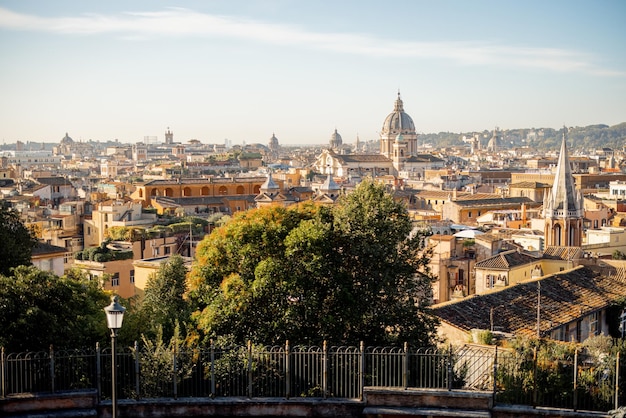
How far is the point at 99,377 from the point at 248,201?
2033 inches

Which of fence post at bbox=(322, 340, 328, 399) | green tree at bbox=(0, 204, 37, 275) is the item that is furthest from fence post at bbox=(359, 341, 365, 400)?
green tree at bbox=(0, 204, 37, 275)

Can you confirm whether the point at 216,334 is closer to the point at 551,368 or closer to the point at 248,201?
the point at 551,368

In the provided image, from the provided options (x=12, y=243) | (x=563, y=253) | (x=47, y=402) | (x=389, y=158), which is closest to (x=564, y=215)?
Answer: (x=563, y=253)

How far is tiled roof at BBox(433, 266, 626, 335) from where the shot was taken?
790 inches

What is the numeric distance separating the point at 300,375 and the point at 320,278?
8.41 ft

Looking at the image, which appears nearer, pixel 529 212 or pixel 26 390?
pixel 26 390

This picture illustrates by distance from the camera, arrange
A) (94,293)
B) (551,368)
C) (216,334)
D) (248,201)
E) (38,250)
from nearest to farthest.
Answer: (551,368)
(216,334)
(94,293)
(38,250)
(248,201)

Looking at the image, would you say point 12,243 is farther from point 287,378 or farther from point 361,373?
point 361,373

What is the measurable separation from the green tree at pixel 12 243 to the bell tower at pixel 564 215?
2562 cm

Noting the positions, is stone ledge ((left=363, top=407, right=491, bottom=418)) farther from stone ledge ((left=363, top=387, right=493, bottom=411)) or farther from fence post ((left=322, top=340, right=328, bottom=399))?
fence post ((left=322, top=340, right=328, bottom=399))

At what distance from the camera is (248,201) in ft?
206

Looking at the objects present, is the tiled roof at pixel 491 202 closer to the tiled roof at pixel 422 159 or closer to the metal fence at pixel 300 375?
the metal fence at pixel 300 375

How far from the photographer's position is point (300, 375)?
38.6 feet

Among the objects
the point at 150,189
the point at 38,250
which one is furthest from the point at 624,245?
the point at 150,189
